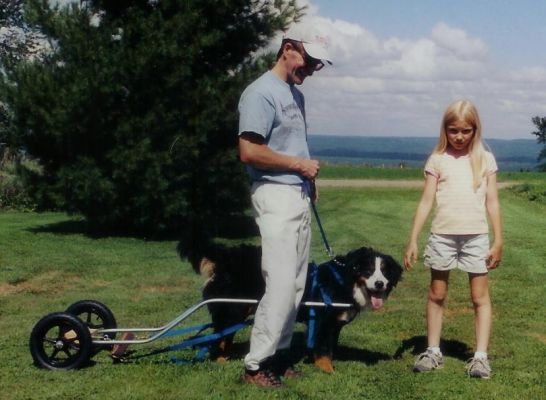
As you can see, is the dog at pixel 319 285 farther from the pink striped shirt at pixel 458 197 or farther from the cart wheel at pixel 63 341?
the cart wheel at pixel 63 341

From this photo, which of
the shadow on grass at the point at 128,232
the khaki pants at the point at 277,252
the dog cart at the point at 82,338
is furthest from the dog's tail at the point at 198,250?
the shadow on grass at the point at 128,232

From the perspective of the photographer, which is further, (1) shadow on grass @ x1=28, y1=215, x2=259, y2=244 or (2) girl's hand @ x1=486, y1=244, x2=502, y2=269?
(1) shadow on grass @ x1=28, y1=215, x2=259, y2=244

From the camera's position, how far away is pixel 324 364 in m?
5.68

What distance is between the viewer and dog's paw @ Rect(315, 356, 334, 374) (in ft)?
18.5

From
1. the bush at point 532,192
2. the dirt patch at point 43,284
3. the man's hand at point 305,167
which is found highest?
the man's hand at point 305,167

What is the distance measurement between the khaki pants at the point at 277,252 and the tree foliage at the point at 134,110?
9.60 metres

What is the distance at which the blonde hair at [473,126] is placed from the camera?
5.37 meters

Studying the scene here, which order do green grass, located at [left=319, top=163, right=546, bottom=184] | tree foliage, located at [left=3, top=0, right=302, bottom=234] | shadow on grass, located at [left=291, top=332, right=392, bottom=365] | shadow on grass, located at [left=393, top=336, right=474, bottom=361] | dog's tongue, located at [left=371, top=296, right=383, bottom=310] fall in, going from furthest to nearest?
green grass, located at [left=319, top=163, right=546, bottom=184], tree foliage, located at [left=3, top=0, right=302, bottom=234], shadow on grass, located at [left=393, top=336, right=474, bottom=361], shadow on grass, located at [left=291, top=332, right=392, bottom=365], dog's tongue, located at [left=371, top=296, right=383, bottom=310]

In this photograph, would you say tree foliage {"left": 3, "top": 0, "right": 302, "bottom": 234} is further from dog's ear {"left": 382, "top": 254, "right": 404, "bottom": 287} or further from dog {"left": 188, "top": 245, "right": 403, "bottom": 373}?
dog's ear {"left": 382, "top": 254, "right": 404, "bottom": 287}

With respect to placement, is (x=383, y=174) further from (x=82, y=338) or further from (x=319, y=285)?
(x=82, y=338)

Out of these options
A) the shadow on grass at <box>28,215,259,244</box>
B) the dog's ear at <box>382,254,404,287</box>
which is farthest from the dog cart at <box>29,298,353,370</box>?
the shadow on grass at <box>28,215,259,244</box>

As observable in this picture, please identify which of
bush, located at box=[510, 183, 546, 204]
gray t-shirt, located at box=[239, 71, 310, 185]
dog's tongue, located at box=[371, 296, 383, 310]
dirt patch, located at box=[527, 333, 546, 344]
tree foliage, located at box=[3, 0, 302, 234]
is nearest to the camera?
gray t-shirt, located at box=[239, 71, 310, 185]

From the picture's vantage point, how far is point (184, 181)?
14.8 m

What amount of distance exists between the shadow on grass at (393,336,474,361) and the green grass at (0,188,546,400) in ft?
0.04
